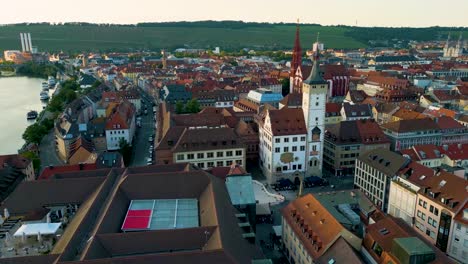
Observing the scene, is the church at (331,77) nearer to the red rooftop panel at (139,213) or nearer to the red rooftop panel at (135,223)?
the red rooftop panel at (139,213)

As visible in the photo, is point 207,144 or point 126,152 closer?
point 207,144

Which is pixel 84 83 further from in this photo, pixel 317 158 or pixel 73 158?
pixel 317 158

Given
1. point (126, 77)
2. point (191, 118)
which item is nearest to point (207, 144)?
point (191, 118)

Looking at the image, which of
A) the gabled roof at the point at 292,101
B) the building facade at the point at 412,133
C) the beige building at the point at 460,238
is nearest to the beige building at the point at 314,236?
the beige building at the point at 460,238

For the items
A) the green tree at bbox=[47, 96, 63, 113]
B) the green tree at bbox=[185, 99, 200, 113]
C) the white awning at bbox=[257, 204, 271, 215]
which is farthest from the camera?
the green tree at bbox=[47, 96, 63, 113]

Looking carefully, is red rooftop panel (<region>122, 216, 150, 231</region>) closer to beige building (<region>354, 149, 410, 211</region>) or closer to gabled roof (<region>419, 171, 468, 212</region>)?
gabled roof (<region>419, 171, 468, 212</region>)

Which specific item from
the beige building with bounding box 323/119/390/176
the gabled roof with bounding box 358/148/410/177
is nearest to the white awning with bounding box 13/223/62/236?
the gabled roof with bounding box 358/148/410/177
